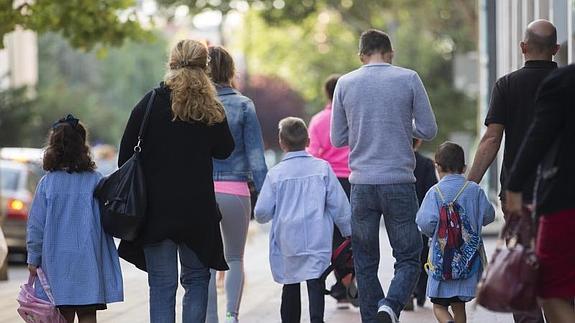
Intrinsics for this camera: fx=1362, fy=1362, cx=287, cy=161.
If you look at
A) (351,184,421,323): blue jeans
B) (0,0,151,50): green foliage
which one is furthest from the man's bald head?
(0,0,151,50): green foliage

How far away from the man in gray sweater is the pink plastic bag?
2.02 meters

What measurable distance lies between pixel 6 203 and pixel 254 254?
14.4 ft

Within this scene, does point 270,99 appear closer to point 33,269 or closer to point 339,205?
point 339,205

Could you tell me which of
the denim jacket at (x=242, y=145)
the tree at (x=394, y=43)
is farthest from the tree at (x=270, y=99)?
the denim jacket at (x=242, y=145)

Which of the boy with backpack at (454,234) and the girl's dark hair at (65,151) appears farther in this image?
the boy with backpack at (454,234)

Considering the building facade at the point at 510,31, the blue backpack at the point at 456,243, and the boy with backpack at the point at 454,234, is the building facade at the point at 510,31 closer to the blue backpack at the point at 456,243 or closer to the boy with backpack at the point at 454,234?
the boy with backpack at the point at 454,234

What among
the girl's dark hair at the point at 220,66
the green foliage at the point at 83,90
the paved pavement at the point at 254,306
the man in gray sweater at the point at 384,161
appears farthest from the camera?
the green foliage at the point at 83,90

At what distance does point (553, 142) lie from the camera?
20.5ft

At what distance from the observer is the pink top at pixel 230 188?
920cm

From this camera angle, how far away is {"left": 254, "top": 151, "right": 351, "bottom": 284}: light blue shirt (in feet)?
29.5

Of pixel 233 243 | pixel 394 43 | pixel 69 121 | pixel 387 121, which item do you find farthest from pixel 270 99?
pixel 69 121

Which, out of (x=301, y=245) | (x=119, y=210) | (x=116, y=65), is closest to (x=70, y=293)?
(x=119, y=210)

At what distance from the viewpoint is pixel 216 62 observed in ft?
30.6

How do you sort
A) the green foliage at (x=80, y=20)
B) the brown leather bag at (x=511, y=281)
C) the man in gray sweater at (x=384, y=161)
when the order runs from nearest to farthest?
the brown leather bag at (x=511, y=281) < the man in gray sweater at (x=384, y=161) < the green foliage at (x=80, y=20)
